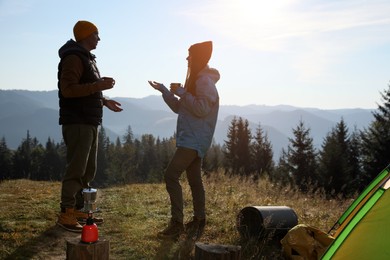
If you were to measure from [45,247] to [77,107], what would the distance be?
194 centimetres

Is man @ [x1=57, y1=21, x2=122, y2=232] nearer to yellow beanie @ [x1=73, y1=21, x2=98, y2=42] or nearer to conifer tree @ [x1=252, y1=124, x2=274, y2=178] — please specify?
yellow beanie @ [x1=73, y1=21, x2=98, y2=42]

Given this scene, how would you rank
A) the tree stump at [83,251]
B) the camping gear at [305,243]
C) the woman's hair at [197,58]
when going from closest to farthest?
the tree stump at [83,251] → the camping gear at [305,243] → the woman's hair at [197,58]

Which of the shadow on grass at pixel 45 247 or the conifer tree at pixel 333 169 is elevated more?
the shadow on grass at pixel 45 247

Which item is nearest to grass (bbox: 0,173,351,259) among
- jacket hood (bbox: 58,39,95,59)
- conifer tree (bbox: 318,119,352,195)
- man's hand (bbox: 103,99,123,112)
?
man's hand (bbox: 103,99,123,112)

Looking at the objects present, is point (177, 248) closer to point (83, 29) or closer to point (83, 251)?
point (83, 251)

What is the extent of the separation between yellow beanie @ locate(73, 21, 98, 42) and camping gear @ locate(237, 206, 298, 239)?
352 cm

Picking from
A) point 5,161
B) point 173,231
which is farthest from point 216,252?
point 5,161

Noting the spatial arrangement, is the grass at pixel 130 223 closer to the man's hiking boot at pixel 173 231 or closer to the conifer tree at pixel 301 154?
the man's hiking boot at pixel 173 231

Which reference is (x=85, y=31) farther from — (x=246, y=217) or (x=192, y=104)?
(x=246, y=217)

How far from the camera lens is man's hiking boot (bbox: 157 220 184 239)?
5.89m

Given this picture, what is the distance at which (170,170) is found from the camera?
5988mm

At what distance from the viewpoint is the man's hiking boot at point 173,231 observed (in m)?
5.89

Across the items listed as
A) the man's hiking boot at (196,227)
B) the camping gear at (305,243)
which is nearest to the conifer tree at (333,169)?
the man's hiking boot at (196,227)

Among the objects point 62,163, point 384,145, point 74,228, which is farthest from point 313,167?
point 62,163
